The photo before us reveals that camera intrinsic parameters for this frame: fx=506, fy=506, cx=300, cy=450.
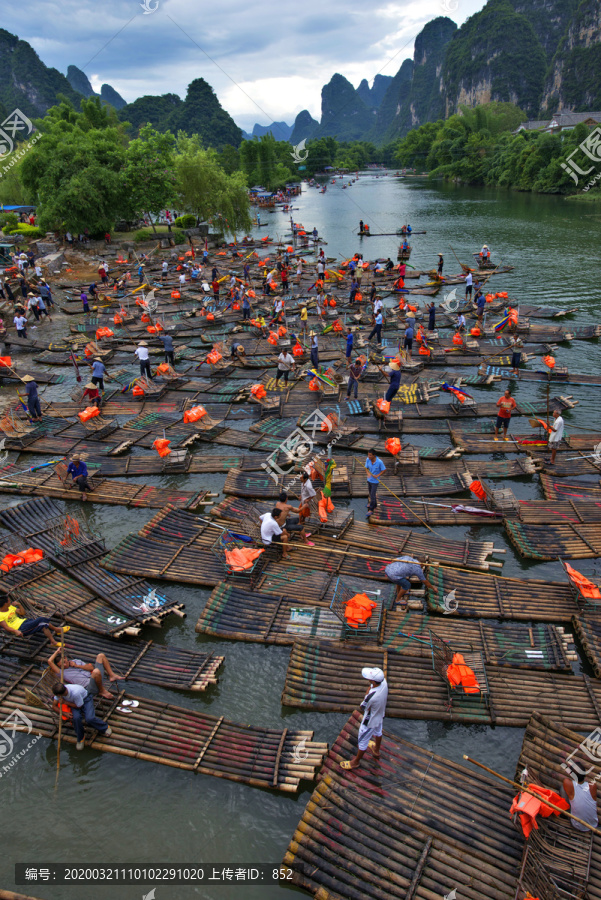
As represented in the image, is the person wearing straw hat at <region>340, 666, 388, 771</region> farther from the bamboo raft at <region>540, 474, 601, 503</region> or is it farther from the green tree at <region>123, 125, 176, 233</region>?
the green tree at <region>123, 125, 176, 233</region>

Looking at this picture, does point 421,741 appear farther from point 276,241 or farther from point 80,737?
point 276,241

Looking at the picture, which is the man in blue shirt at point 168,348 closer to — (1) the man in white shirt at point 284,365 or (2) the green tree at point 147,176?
(1) the man in white shirt at point 284,365

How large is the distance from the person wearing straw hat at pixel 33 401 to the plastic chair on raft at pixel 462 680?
1508 centimetres

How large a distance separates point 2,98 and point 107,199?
124411 millimetres

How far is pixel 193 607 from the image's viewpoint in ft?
34.7

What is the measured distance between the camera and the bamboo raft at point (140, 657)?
346 inches

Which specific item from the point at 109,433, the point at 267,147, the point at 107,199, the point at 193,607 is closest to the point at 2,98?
the point at 267,147

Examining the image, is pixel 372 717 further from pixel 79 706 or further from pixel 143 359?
pixel 143 359

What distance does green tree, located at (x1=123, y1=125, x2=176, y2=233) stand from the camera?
1677 inches

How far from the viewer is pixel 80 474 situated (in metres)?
13.9

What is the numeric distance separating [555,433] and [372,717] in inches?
409

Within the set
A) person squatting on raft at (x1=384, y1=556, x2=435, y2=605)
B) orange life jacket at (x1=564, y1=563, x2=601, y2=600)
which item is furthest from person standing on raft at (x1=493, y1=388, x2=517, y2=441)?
person squatting on raft at (x1=384, y1=556, x2=435, y2=605)

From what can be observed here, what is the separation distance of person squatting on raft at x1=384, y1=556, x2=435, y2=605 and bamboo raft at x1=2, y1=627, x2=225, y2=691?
142 inches

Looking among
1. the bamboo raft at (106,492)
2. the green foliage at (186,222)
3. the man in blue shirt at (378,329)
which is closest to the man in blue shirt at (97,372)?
the bamboo raft at (106,492)
